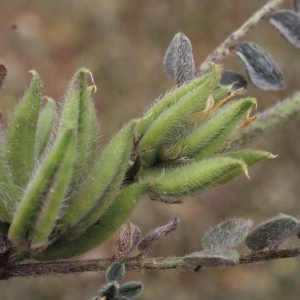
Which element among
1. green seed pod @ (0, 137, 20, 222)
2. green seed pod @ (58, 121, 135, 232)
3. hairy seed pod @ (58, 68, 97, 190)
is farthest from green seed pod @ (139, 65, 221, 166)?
green seed pod @ (0, 137, 20, 222)

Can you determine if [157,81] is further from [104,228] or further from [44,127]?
[104,228]

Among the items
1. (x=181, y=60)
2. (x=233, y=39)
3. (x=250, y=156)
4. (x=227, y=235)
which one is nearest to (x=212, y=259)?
(x=227, y=235)

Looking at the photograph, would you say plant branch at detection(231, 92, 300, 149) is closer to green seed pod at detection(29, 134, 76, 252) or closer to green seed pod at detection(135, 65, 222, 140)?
green seed pod at detection(135, 65, 222, 140)

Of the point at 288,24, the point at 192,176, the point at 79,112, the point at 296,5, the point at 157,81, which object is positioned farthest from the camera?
the point at 157,81

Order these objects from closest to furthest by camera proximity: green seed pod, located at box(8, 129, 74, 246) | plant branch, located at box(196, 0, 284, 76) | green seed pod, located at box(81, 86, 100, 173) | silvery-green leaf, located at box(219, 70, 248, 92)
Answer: green seed pod, located at box(8, 129, 74, 246)
green seed pod, located at box(81, 86, 100, 173)
plant branch, located at box(196, 0, 284, 76)
silvery-green leaf, located at box(219, 70, 248, 92)

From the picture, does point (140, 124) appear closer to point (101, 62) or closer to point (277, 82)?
point (277, 82)

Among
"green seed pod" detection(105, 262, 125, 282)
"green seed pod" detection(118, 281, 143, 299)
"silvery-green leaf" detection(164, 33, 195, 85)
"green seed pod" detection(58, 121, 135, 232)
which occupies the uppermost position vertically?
"silvery-green leaf" detection(164, 33, 195, 85)

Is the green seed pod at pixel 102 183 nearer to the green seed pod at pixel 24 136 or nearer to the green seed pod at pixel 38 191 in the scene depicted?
the green seed pod at pixel 38 191
